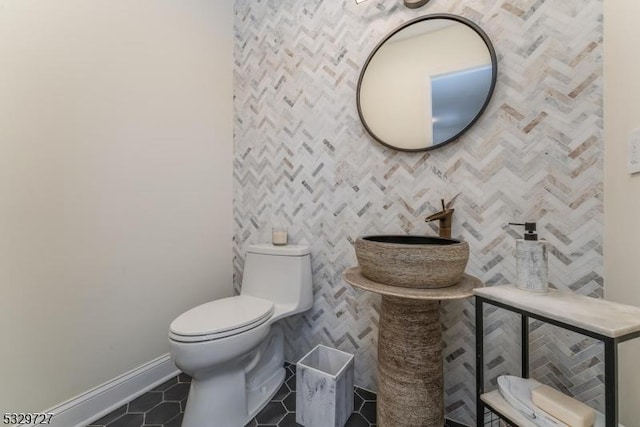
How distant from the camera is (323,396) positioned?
1.10 metres

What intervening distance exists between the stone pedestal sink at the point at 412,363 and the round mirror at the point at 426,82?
0.66 metres

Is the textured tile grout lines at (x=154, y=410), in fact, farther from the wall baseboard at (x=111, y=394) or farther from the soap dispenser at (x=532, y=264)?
the soap dispenser at (x=532, y=264)

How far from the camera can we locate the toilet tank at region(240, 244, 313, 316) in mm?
1422

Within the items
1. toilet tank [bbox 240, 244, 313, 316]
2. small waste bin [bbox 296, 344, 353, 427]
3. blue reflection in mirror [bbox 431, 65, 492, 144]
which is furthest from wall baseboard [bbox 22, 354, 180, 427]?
blue reflection in mirror [bbox 431, 65, 492, 144]

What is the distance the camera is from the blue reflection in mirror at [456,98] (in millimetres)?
1078

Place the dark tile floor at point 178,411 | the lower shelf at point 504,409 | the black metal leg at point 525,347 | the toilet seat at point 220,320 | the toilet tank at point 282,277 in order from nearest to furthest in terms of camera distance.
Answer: the lower shelf at point 504,409
the black metal leg at point 525,347
the toilet seat at point 220,320
the dark tile floor at point 178,411
the toilet tank at point 282,277

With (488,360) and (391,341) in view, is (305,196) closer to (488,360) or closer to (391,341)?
(391,341)

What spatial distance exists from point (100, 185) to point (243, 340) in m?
0.97

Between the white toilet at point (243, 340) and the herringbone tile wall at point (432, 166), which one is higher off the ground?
the herringbone tile wall at point (432, 166)

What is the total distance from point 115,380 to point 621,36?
2358 mm

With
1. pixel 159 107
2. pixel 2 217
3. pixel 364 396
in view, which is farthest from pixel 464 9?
pixel 2 217

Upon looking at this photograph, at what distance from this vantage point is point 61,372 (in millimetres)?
1119

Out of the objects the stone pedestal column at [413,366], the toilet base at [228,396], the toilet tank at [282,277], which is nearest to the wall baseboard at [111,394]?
the toilet base at [228,396]

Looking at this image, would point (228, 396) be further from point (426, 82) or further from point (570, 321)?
point (426, 82)
